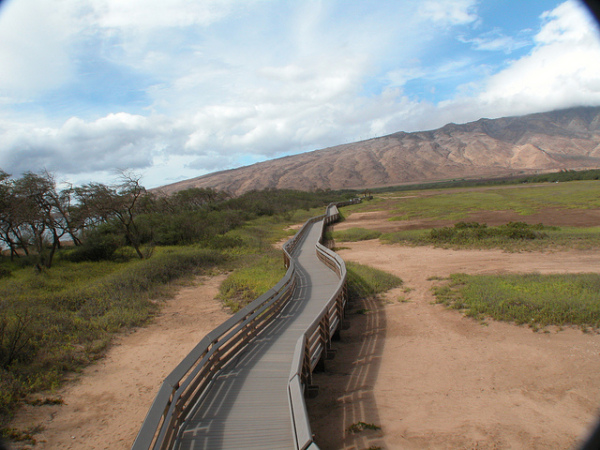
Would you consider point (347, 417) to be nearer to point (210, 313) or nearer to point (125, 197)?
point (210, 313)

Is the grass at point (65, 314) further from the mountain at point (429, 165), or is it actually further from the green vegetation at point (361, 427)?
the mountain at point (429, 165)

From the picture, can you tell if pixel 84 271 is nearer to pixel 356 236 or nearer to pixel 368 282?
pixel 368 282

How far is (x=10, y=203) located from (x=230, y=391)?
1814cm

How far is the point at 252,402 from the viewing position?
17.0 ft

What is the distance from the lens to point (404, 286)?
529 inches

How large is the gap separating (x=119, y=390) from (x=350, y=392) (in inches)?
166

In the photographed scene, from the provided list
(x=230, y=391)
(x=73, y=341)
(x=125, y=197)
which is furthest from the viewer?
(x=125, y=197)

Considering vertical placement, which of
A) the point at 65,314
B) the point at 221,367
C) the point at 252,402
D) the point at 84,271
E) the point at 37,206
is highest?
the point at 37,206

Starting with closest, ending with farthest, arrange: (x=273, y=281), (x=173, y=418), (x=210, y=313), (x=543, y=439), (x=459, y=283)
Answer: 1. (x=173, y=418)
2. (x=543, y=439)
3. (x=210, y=313)
4. (x=459, y=283)
5. (x=273, y=281)

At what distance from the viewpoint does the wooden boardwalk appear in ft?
14.2

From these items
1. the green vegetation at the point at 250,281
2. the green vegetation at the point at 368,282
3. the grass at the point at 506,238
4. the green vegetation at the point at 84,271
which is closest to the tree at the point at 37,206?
the green vegetation at the point at 84,271

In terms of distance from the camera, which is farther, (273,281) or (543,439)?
(273,281)

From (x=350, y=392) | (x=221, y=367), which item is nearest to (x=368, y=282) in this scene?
(x=350, y=392)

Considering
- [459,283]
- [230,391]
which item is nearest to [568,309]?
[459,283]
